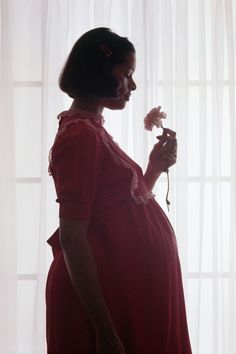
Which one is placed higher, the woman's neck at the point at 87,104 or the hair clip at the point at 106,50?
the hair clip at the point at 106,50

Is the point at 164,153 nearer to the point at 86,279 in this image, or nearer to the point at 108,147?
the point at 108,147

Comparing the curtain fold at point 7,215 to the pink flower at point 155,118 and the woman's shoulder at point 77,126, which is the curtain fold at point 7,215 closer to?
the pink flower at point 155,118

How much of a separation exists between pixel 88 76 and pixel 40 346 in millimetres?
1102

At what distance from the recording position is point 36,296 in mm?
1683

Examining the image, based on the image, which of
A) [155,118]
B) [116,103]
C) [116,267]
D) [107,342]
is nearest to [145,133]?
[155,118]

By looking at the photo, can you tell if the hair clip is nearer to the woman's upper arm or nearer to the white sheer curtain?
the woman's upper arm

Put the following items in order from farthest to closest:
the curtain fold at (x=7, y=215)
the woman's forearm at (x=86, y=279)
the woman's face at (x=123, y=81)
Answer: the curtain fold at (x=7, y=215)
the woman's face at (x=123, y=81)
the woman's forearm at (x=86, y=279)

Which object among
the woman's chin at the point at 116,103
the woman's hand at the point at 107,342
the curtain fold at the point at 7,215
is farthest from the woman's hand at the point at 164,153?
the curtain fold at the point at 7,215

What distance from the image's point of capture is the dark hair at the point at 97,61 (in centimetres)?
90

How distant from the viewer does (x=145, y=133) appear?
1.68 metres

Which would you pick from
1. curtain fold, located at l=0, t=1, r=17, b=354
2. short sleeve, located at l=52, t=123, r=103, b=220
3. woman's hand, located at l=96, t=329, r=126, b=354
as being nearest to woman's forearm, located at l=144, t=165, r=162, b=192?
short sleeve, located at l=52, t=123, r=103, b=220

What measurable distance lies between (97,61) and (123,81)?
0.20 ft

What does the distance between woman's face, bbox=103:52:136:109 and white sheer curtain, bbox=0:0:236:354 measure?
2.43ft

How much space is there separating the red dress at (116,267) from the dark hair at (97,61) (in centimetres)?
6
